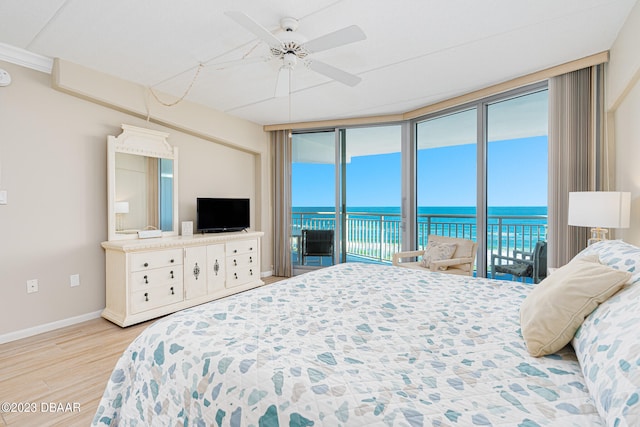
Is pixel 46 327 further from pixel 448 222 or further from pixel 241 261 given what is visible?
pixel 448 222

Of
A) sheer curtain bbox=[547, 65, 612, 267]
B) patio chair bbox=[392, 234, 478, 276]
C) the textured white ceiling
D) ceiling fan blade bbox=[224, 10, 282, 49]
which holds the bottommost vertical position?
patio chair bbox=[392, 234, 478, 276]

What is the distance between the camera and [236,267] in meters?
4.10

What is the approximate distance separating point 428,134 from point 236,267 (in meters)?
3.26

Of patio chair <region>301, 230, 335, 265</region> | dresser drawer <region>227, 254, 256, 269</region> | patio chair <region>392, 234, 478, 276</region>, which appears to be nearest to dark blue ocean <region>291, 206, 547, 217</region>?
patio chair <region>301, 230, 335, 265</region>

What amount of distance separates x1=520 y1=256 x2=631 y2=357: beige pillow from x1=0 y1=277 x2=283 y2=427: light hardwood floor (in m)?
2.20

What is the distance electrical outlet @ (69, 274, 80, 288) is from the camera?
3002 millimetres

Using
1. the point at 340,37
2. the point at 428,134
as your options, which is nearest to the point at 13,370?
the point at 340,37

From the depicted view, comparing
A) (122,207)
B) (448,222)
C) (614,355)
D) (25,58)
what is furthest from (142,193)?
(448,222)

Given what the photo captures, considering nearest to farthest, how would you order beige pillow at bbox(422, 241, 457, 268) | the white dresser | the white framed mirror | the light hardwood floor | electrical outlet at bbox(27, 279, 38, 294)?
the light hardwood floor → electrical outlet at bbox(27, 279, 38, 294) → the white dresser → the white framed mirror → beige pillow at bbox(422, 241, 457, 268)

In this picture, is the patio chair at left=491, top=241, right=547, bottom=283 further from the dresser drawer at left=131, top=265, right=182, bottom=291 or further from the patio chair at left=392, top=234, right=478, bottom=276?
the dresser drawer at left=131, top=265, right=182, bottom=291

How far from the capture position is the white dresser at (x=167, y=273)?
2.97m

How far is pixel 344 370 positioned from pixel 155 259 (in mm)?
2826

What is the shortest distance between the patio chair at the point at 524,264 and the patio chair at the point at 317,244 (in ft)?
7.80

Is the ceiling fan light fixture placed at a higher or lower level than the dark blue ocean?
higher
